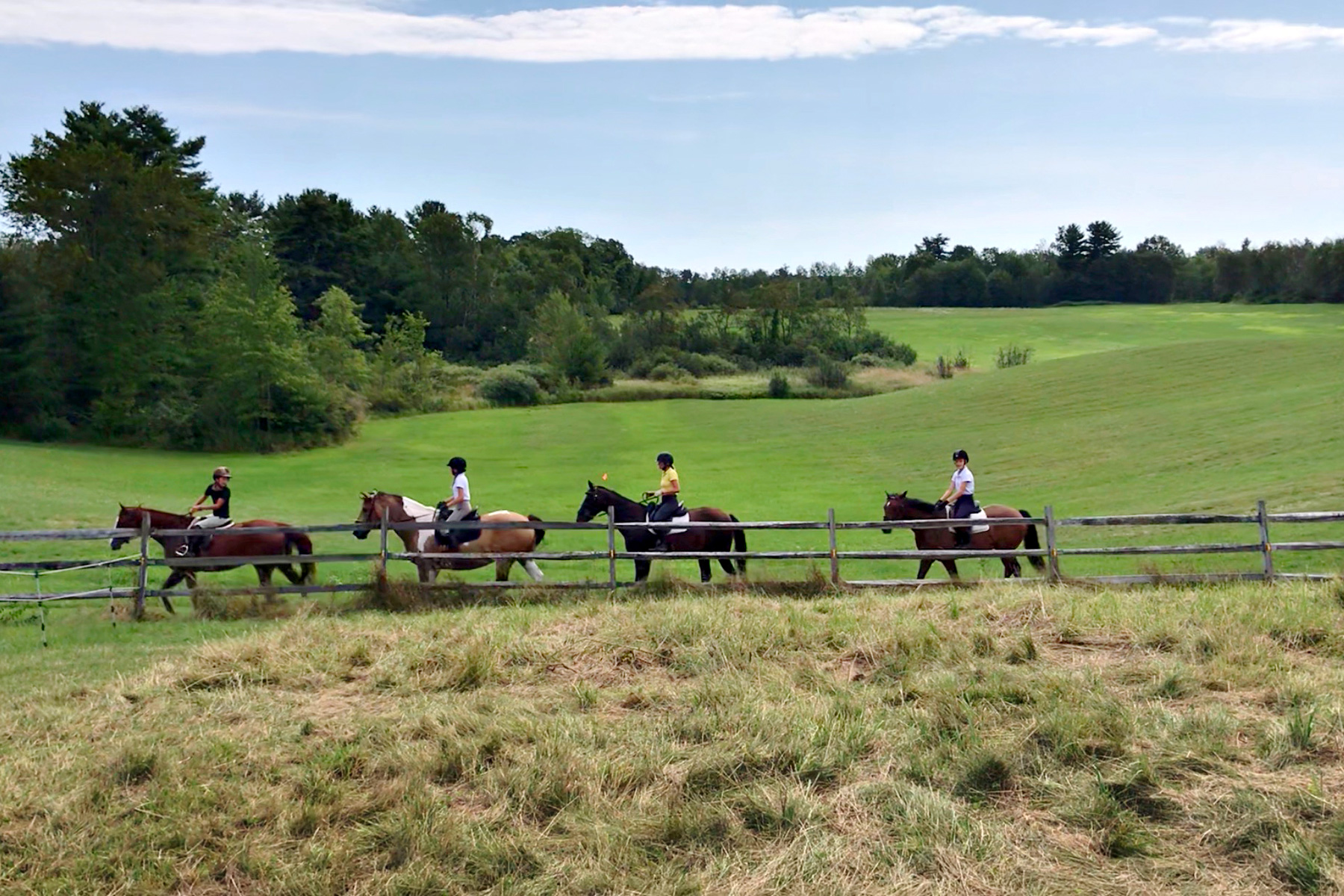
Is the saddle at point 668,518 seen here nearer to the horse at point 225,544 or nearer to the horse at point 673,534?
the horse at point 673,534

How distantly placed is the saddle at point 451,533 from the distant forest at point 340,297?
36278 mm

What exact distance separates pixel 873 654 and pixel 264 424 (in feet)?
151

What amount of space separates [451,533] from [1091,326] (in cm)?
8693

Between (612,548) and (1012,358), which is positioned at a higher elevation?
(1012,358)

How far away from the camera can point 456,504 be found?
1580 centimetres

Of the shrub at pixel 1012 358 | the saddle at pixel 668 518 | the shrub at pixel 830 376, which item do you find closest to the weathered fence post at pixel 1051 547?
the saddle at pixel 668 518

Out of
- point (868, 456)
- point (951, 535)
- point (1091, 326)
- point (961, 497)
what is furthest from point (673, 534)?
point (1091, 326)

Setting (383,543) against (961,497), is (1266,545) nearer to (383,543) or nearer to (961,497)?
(961,497)

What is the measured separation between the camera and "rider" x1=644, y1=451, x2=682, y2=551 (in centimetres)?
1551

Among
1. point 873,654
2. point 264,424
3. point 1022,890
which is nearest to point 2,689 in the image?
point 873,654

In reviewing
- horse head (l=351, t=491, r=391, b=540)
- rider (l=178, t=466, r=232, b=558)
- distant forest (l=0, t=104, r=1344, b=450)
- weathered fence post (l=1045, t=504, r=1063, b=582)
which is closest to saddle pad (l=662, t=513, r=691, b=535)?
horse head (l=351, t=491, r=391, b=540)

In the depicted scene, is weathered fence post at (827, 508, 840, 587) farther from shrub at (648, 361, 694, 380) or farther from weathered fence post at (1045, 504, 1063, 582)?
shrub at (648, 361, 694, 380)

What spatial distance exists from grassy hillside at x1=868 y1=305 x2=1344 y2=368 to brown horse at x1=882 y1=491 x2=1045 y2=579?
206ft

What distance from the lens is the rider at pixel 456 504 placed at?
15578mm
